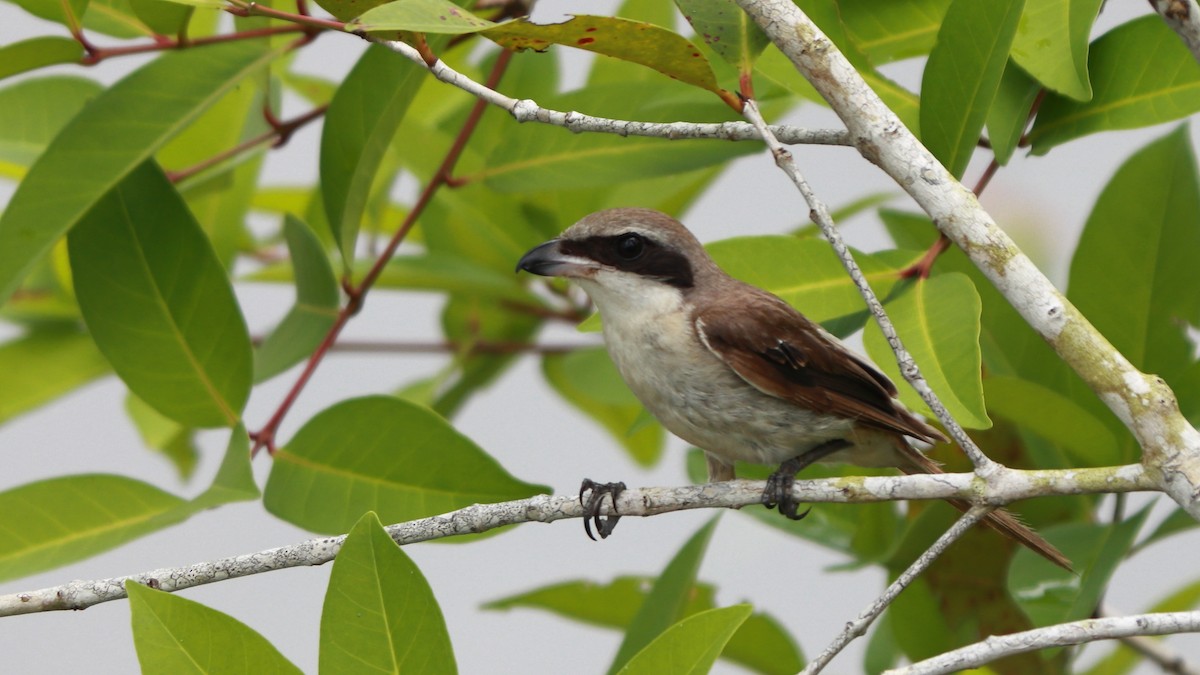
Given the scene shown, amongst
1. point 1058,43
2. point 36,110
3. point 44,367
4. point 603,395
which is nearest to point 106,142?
point 36,110

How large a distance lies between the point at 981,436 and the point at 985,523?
0.25 m

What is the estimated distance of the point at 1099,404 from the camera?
291 cm

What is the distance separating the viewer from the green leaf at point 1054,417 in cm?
265

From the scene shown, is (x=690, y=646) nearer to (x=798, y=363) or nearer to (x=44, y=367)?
(x=798, y=363)

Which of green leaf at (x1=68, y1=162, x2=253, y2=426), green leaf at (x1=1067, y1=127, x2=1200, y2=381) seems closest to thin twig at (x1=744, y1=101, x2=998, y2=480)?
green leaf at (x1=1067, y1=127, x2=1200, y2=381)

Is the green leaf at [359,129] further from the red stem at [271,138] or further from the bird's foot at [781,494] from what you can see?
the bird's foot at [781,494]

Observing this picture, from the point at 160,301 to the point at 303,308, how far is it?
0.40 meters

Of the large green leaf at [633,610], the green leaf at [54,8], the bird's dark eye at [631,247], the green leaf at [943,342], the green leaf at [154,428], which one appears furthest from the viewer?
the green leaf at [154,428]

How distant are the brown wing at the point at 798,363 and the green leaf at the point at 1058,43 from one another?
0.67m

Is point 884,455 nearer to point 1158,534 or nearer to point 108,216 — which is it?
point 1158,534

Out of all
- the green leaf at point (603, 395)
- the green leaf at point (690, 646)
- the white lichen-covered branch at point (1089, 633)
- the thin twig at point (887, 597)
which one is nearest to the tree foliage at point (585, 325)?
the green leaf at point (690, 646)

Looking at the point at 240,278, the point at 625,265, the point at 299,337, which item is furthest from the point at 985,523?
the point at 240,278

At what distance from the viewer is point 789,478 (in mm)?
2385

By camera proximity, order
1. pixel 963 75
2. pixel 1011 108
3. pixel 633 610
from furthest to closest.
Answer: pixel 633 610
pixel 1011 108
pixel 963 75
